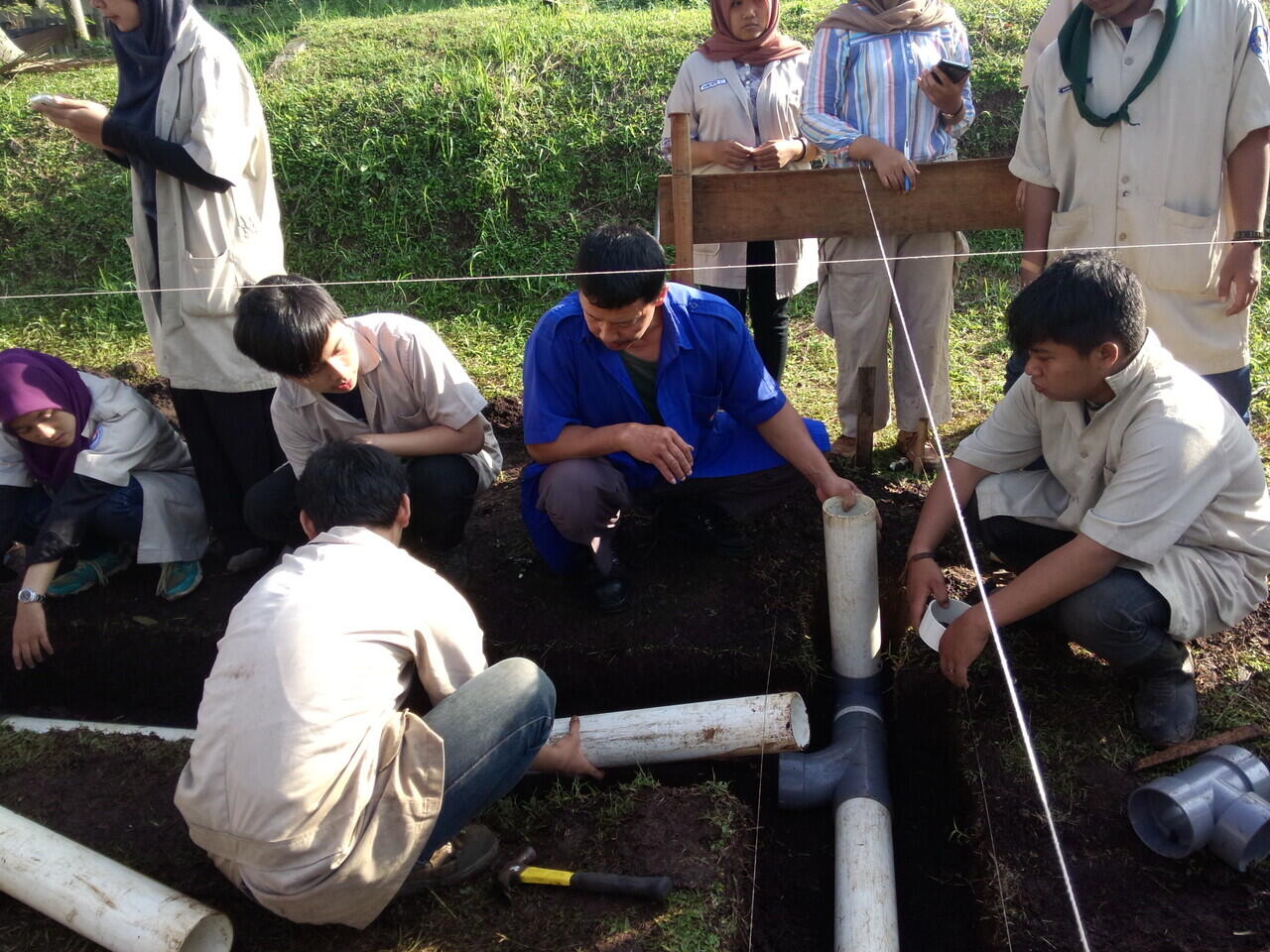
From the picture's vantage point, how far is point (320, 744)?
204cm

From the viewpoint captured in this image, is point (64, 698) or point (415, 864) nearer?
point (415, 864)

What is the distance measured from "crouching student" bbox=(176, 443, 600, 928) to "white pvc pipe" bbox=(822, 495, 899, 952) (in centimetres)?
87

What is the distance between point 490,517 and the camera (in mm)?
4047

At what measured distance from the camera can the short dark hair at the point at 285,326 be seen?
2.86 meters

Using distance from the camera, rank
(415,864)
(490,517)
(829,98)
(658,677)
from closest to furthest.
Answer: (415,864) < (658,677) < (829,98) < (490,517)

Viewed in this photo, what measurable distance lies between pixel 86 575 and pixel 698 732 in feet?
8.47

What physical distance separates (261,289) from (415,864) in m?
1.68

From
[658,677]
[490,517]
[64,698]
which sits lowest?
[64,698]

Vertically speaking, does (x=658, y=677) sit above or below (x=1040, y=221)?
below

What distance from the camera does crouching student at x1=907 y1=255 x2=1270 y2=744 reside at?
241 cm

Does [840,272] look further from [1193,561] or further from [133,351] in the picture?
[133,351]

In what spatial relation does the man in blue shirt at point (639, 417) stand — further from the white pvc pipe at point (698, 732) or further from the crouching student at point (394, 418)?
the white pvc pipe at point (698, 732)

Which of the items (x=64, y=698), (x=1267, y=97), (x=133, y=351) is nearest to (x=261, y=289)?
(x=64, y=698)

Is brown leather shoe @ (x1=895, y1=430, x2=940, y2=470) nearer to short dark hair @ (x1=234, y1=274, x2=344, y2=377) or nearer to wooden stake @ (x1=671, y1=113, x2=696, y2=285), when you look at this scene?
wooden stake @ (x1=671, y1=113, x2=696, y2=285)
